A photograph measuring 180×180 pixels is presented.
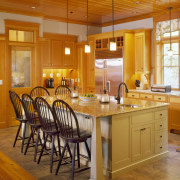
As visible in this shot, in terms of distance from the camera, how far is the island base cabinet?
3.64 m

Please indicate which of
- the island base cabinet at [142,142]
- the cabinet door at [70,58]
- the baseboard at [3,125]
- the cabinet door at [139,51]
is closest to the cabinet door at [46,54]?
the cabinet door at [70,58]

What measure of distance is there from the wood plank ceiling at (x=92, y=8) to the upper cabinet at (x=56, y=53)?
2.09 ft

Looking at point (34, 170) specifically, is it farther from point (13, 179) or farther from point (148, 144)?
point (148, 144)

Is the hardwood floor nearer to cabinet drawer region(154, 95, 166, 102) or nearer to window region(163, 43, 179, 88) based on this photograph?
cabinet drawer region(154, 95, 166, 102)

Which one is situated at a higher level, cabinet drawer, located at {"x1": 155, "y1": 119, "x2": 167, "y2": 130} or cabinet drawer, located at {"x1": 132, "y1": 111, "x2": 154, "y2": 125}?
cabinet drawer, located at {"x1": 132, "y1": 111, "x2": 154, "y2": 125}

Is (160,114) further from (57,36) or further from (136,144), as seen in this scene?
(57,36)

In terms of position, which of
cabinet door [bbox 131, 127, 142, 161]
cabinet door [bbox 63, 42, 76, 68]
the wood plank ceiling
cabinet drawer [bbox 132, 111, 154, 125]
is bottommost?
cabinet door [bbox 131, 127, 142, 161]

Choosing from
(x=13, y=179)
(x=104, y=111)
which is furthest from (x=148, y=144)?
(x=13, y=179)

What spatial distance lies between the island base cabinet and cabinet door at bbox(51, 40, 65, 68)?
14.3 feet

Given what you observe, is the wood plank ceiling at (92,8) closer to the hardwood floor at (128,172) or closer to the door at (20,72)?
the door at (20,72)

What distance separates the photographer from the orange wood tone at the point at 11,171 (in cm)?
345

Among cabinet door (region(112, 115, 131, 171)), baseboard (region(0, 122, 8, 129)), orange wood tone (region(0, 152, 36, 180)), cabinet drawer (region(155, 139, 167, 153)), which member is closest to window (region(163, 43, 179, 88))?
cabinet drawer (region(155, 139, 167, 153))

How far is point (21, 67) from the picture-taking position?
6516 millimetres

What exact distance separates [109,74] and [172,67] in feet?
5.53
